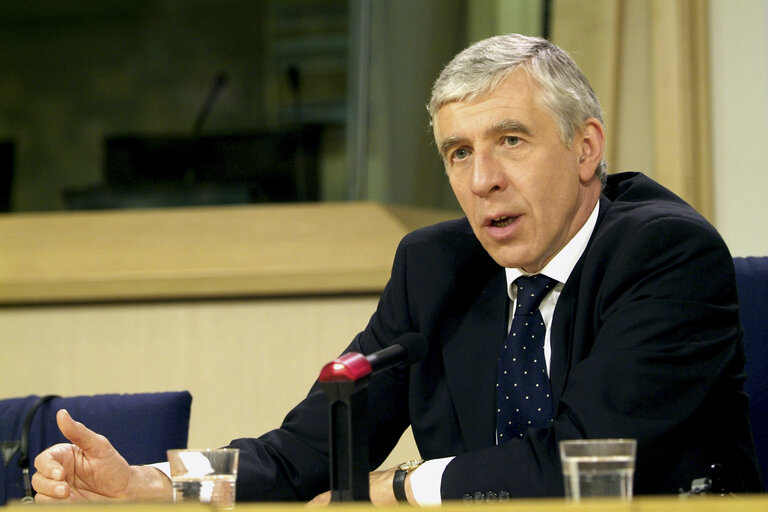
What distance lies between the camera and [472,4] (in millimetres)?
3154

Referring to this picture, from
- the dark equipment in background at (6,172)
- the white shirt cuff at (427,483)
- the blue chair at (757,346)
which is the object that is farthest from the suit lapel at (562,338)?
the dark equipment in background at (6,172)

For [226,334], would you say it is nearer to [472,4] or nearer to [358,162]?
[358,162]

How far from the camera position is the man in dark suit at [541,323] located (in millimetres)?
1520

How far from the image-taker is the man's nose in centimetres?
174

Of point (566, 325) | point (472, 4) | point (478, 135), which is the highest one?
point (472, 4)

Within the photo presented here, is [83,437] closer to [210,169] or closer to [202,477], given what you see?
[202,477]

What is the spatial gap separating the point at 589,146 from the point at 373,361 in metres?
0.82

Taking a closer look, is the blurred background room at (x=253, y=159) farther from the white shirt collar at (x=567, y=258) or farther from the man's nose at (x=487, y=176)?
the man's nose at (x=487, y=176)

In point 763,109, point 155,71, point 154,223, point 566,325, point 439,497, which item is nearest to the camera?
point 439,497

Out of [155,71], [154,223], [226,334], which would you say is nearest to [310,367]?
[226,334]

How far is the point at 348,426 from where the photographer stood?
3.82 feet

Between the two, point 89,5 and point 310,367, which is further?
point 89,5

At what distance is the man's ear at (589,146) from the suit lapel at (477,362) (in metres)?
0.25

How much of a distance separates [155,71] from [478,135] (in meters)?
1.89
